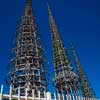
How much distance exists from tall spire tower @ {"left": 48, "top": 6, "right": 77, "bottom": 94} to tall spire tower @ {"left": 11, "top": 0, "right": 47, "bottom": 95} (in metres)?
9.49

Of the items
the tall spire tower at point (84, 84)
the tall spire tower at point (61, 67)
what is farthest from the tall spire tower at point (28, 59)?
the tall spire tower at point (84, 84)

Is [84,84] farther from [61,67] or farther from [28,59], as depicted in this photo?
[28,59]

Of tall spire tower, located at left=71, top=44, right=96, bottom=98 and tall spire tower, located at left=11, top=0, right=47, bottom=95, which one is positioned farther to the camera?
tall spire tower, located at left=71, top=44, right=96, bottom=98

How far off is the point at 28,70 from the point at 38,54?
13.1ft

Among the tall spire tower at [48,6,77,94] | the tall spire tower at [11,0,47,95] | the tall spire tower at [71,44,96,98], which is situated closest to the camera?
the tall spire tower at [11,0,47,95]

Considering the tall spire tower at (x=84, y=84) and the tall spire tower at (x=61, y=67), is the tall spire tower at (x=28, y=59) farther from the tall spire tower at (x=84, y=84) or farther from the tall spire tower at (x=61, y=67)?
the tall spire tower at (x=84, y=84)

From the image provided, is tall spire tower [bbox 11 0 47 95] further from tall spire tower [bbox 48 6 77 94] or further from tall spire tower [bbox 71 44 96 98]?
tall spire tower [bbox 71 44 96 98]

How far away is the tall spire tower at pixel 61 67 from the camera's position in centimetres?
5073

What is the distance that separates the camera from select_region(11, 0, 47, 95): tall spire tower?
40.4 m

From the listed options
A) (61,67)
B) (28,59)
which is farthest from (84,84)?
(28,59)

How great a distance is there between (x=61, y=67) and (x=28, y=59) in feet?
43.5

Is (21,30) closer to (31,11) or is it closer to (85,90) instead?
(31,11)

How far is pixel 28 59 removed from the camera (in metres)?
42.8

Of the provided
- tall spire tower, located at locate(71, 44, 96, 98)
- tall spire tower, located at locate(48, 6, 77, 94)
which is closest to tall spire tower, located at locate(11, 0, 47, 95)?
tall spire tower, located at locate(48, 6, 77, 94)
